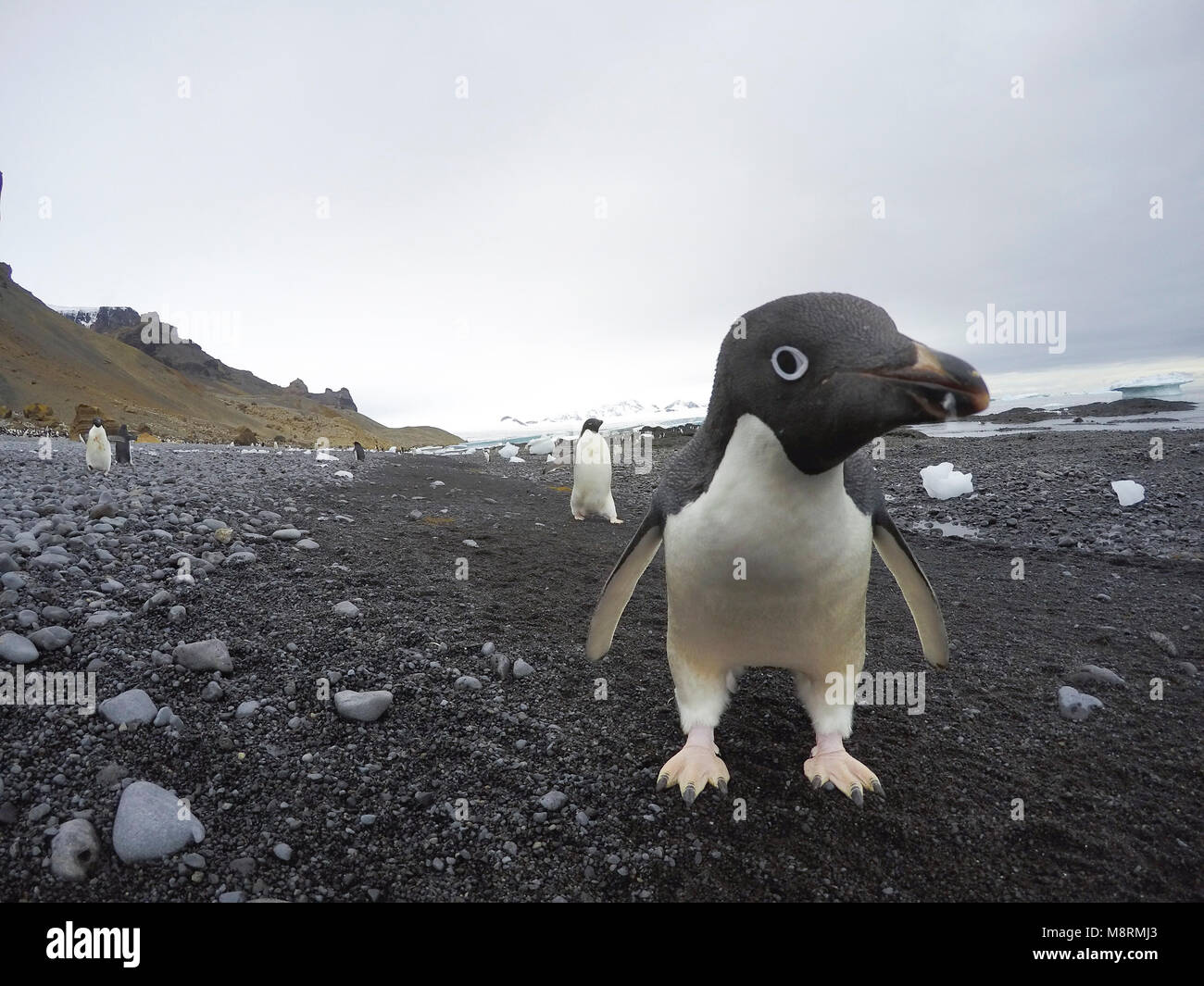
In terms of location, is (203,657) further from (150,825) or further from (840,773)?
(840,773)

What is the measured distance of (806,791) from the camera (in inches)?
96.7

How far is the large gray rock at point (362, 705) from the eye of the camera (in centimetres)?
277

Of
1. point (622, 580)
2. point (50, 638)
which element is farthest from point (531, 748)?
point (50, 638)

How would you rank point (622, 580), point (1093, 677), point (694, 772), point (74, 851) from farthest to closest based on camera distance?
1. point (1093, 677)
2. point (622, 580)
3. point (694, 772)
4. point (74, 851)

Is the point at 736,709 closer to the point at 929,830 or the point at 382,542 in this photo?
the point at 929,830

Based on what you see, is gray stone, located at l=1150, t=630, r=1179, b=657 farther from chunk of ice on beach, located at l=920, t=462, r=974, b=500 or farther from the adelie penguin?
chunk of ice on beach, located at l=920, t=462, r=974, b=500

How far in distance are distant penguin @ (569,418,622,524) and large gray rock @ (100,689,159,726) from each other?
7210 millimetres

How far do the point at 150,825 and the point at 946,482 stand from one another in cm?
1047

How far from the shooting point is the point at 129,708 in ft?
8.41

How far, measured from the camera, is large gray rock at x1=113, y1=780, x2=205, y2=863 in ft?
6.48

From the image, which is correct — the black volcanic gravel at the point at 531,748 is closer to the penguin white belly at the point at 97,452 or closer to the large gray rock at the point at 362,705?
the large gray rock at the point at 362,705
